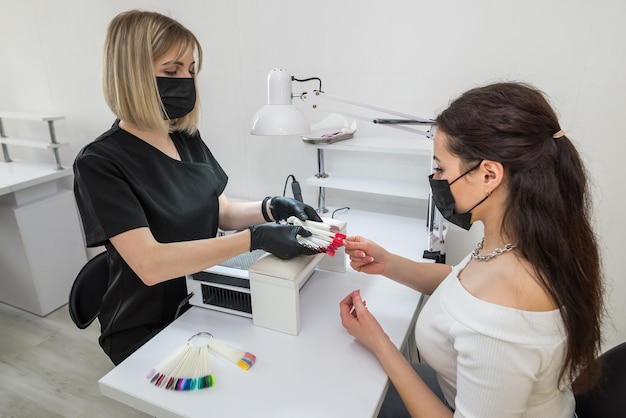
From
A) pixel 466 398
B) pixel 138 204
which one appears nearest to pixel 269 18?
pixel 138 204

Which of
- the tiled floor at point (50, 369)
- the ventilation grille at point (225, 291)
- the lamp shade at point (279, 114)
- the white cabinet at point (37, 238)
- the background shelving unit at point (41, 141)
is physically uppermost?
the lamp shade at point (279, 114)

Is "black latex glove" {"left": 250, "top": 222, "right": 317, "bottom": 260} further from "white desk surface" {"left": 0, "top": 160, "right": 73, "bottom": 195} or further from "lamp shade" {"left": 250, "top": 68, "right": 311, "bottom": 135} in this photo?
"white desk surface" {"left": 0, "top": 160, "right": 73, "bottom": 195}

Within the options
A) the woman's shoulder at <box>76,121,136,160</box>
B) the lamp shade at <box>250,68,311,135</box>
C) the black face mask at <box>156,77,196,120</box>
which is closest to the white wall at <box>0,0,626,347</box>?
the lamp shade at <box>250,68,311,135</box>

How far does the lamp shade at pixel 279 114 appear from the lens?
1181 mm

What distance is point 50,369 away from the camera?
6.55ft

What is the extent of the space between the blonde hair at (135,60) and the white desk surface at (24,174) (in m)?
1.42

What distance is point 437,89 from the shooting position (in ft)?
5.49

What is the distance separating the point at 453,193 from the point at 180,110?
32.3 inches

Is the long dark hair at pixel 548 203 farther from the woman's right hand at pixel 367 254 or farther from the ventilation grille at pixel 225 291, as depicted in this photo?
the ventilation grille at pixel 225 291

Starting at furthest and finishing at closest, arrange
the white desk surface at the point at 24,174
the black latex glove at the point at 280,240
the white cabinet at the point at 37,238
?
the white cabinet at the point at 37,238, the white desk surface at the point at 24,174, the black latex glove at the point at 280,240

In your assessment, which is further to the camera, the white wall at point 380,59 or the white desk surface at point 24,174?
the white desk surface at point 24,174

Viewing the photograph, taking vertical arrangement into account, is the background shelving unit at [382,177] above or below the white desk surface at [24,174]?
above

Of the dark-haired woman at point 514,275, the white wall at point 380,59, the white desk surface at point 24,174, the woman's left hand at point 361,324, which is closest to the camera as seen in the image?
the dark-haired woman at point 514,275

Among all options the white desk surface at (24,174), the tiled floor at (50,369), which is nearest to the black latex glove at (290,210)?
the tiled floor at (50,369)
